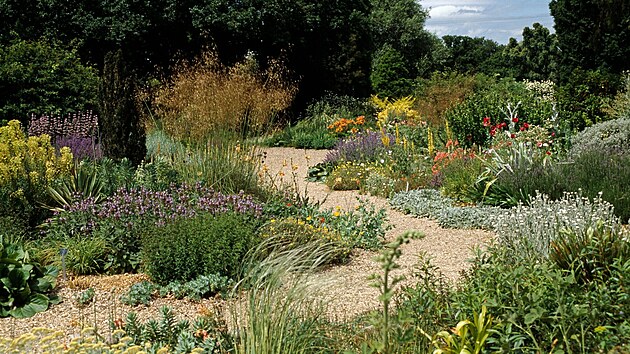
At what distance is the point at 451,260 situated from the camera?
6043 millimetres

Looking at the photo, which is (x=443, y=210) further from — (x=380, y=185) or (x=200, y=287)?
(x=200, y=287)

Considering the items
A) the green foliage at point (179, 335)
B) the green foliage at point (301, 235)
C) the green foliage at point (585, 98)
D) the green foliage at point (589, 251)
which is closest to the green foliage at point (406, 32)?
the green foliage at point (585, 98)

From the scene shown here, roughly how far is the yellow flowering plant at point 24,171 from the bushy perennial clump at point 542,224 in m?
4.35

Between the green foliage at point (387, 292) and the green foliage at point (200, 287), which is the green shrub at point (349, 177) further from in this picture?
the green foliage at point (387, 292)

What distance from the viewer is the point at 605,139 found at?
960cm

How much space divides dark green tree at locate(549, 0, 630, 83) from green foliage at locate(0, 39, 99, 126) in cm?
1573

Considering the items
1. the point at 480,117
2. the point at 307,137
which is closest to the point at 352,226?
the point at 480,117

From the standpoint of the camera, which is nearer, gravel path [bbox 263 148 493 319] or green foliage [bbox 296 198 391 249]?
gravel path [bbox 263 148 493 319]

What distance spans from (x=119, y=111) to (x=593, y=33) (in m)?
18.4

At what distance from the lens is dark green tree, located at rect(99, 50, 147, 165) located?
28.5 feet

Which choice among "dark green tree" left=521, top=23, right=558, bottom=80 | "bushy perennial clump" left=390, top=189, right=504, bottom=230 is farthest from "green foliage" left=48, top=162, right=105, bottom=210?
"dark green tree" left=521, top=23, right=558, bottom=80

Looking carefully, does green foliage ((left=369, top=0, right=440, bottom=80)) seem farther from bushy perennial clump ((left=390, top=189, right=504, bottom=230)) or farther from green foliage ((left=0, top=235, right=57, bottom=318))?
green foliage ((left=0, top=235, right=57, bottom=318))

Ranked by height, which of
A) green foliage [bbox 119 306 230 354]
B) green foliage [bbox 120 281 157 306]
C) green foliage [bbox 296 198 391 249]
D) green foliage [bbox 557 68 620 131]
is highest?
green foliage [bbox 557 68 620 131]

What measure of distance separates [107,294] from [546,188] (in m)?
4.96
